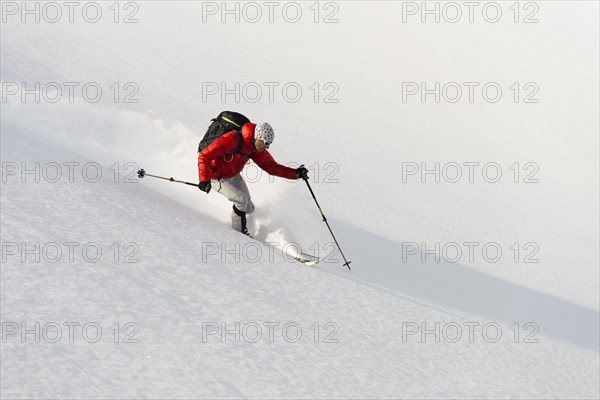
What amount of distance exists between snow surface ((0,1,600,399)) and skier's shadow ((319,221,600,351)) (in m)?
0.04

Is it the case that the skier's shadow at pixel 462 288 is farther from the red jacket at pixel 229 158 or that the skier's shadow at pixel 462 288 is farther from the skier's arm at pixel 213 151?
the skier's arm at pixel 213 151

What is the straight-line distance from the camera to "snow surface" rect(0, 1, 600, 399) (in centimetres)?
365

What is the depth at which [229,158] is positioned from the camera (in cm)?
693

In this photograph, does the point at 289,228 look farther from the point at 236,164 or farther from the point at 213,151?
the point at 213,151

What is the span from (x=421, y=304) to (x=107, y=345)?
390cm

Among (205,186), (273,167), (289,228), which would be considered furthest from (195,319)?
(289,228)

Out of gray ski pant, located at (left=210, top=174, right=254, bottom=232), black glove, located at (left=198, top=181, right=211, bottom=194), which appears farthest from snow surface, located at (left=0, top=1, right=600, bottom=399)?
black glove, located at (left=198, top=181, right=211, bottom=194)

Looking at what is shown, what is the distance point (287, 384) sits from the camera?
3629mm

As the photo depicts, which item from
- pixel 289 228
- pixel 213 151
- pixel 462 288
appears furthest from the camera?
pixel 462 288

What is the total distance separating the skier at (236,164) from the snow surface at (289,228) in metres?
0.39

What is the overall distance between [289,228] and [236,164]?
118cm

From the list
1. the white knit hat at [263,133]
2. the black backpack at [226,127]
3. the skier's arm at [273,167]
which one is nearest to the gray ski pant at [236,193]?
the skier's arm at [273,167]

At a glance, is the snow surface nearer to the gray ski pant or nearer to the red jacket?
the gray ski pant

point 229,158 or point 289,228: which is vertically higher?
point 229,158
